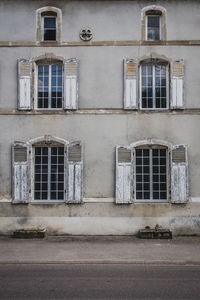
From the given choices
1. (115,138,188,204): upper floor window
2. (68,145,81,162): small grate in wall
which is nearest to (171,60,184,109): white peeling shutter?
(115,138,188,204): upper floor window

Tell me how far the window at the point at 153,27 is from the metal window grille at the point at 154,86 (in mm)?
1160

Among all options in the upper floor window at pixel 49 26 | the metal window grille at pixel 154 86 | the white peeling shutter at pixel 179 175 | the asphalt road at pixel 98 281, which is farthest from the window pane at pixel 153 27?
the asphalt road at pixel 98 281

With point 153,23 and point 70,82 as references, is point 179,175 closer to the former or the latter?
point 70,82

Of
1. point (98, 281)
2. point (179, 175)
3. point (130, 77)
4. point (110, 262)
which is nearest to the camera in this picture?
point (98, 281)

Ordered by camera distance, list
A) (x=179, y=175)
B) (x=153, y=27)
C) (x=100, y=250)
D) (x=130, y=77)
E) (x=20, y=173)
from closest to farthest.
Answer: (x=100, y=250)
(x=179, y=175)
(x=20, y=173)
(x=130, y=77)
(x=153, y=27)

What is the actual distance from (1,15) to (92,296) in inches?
410

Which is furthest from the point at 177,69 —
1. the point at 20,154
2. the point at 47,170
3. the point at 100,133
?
the point at 20,154

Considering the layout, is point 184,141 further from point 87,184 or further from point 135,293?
point 135,293

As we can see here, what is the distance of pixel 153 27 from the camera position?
12.1m

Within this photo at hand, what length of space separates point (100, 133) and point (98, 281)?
5.90 m

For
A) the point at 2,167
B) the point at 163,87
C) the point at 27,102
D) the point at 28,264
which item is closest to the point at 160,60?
the point at 163,87

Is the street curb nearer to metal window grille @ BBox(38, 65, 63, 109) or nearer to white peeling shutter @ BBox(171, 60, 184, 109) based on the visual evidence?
white peeling shutter @ BBox(171, 60, 184, 109)

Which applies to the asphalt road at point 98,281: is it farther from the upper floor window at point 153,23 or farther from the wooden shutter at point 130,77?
the upper floor window at point 153,23

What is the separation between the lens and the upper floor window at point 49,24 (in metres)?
11.9
